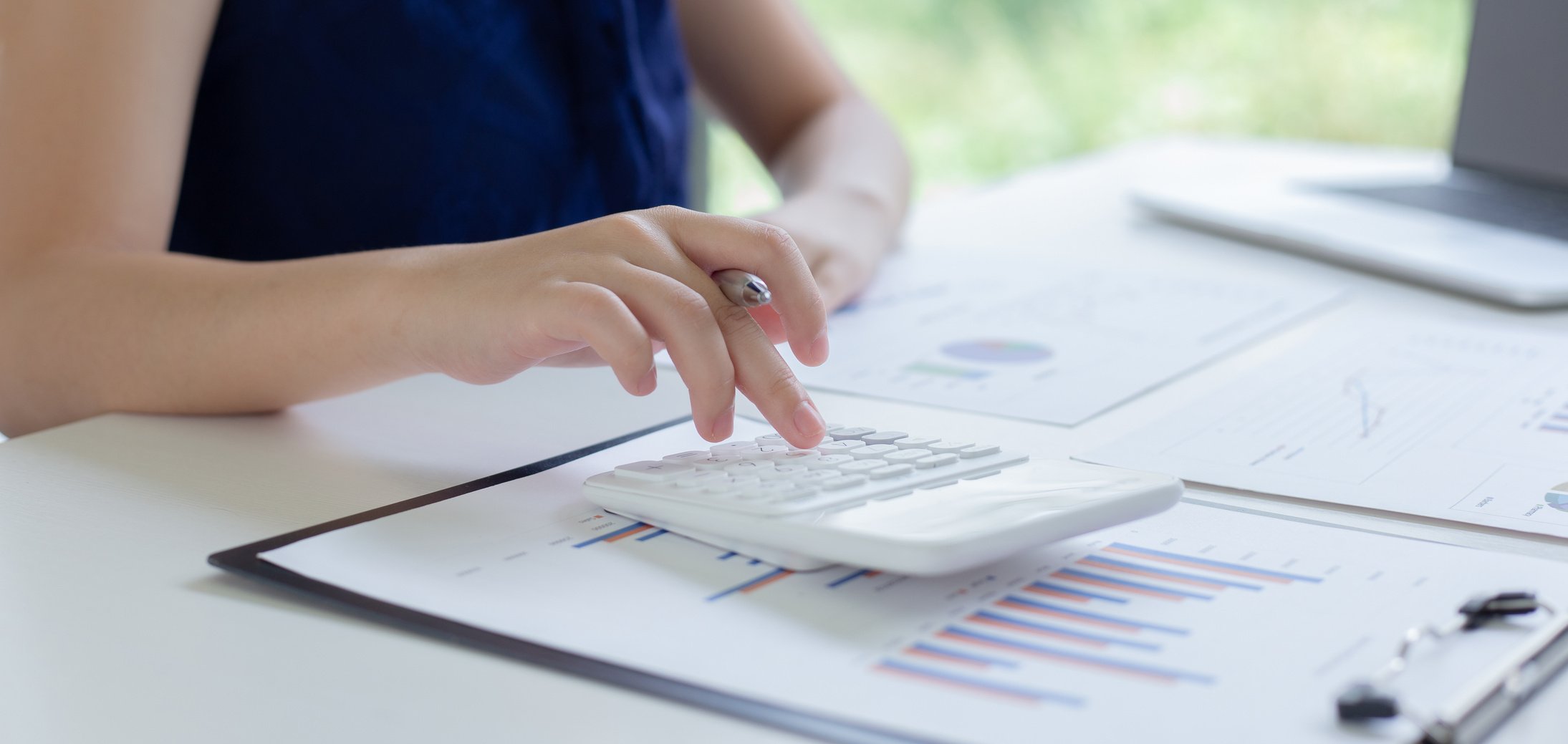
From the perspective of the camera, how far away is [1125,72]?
426cm

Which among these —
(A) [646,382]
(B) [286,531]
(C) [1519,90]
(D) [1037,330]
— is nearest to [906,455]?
(A) [646,382]

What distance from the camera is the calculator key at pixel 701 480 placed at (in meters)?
0.47

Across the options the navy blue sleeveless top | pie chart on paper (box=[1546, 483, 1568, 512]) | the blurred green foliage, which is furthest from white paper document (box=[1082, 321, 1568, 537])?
the blurred green foliage

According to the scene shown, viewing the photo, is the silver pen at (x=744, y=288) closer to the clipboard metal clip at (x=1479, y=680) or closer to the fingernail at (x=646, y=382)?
the fingernail at (x=646, y=382)

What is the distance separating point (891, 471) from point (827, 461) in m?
0.03

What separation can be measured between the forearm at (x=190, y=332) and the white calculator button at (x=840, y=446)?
0.18 metres

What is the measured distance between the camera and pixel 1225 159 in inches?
54.4

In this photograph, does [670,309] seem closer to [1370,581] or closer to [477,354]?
[477,354]

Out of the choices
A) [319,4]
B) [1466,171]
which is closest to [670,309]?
[319,4]

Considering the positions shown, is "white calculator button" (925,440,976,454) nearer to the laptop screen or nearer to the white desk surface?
the white desk surface

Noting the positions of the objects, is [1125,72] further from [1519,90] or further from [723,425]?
[723,425]

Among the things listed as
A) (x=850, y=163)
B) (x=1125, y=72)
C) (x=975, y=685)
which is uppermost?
(x=1125, y=72)

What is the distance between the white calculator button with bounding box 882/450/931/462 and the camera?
0.47 metres

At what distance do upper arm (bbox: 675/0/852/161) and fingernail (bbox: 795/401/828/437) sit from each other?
0.68 meters
